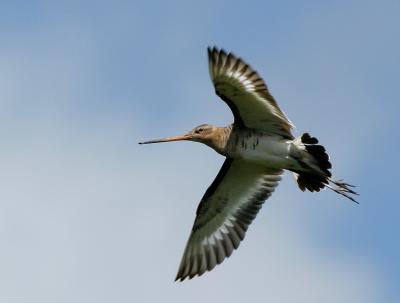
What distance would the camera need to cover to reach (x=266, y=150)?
A: 1822 cm

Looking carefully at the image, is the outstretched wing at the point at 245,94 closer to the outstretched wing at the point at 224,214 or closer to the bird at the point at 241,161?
the bird at the point at 241,161

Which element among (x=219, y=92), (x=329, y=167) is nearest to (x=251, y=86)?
(x=219, y=92)

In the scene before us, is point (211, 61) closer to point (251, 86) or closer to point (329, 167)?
point (251, 86)

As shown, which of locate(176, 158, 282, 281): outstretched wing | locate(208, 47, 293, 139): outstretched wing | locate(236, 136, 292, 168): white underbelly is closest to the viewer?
locate(208, 47, 293, 139): outstretched wing

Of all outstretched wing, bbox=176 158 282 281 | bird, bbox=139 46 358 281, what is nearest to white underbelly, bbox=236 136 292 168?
bird, bbox=139 46 358 281

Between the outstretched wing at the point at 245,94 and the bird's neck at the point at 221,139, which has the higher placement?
the outstretched wing at the point at 245,94

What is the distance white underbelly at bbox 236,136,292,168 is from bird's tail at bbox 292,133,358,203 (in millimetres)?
228

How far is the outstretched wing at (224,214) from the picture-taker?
771 inches

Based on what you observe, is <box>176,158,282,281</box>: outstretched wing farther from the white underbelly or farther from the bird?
the white underbelly

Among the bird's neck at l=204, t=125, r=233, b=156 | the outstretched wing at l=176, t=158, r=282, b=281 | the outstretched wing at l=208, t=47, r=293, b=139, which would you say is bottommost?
the outstretched wing at l=176, t=158, r=282, b=281

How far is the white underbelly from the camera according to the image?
18156 millimetres

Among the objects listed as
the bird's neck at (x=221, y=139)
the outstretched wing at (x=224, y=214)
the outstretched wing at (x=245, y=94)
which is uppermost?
the outstretched wing at (x=245, y=94)

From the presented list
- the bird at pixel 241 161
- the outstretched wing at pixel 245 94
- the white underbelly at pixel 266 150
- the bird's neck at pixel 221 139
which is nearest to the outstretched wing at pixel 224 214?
the bird at pixel 241 161

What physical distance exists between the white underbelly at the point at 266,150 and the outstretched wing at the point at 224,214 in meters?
1.03
